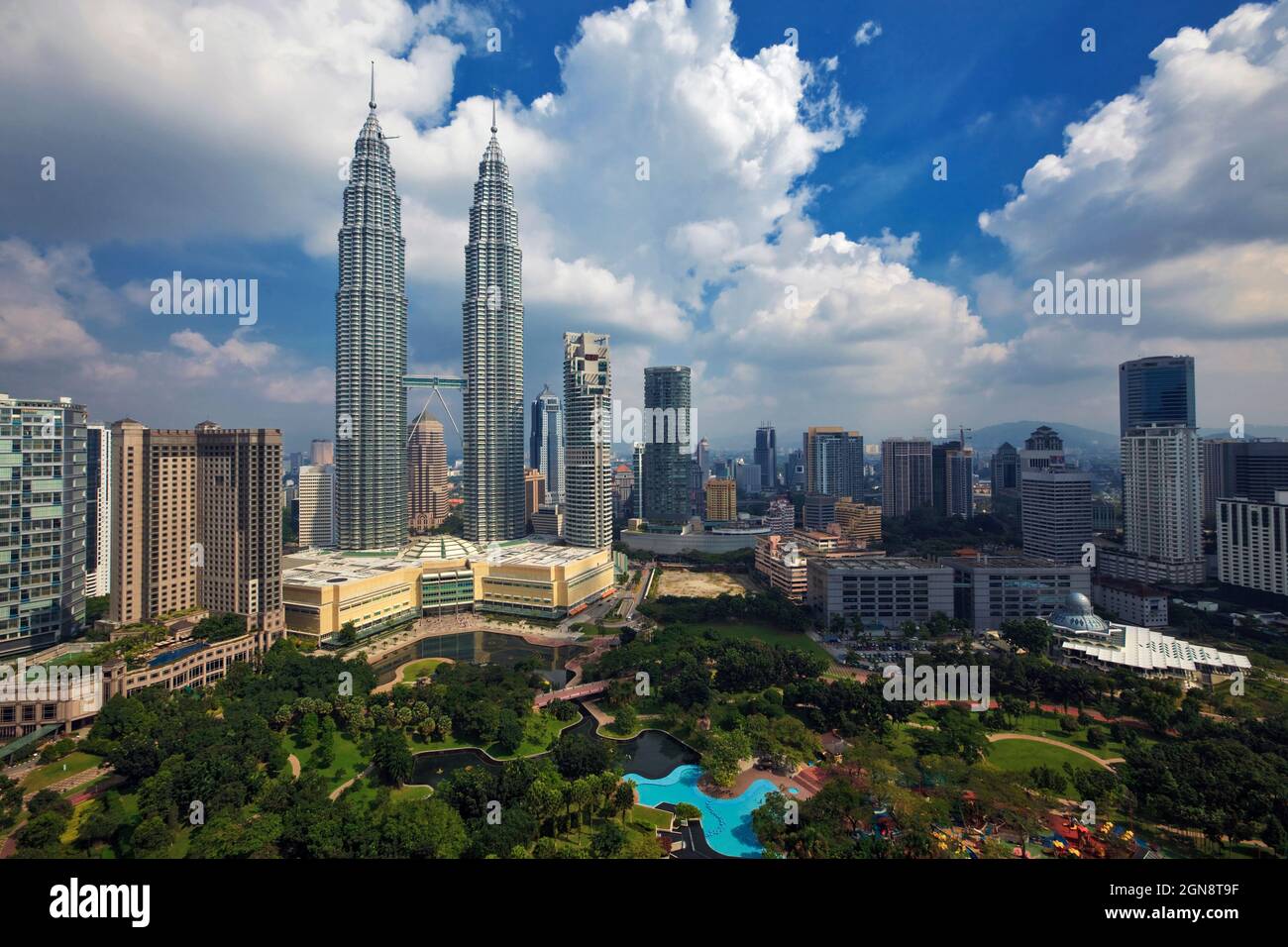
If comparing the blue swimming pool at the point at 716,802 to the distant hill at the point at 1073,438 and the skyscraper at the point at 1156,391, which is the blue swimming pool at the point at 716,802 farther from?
the distant hill at the point at 1073,438

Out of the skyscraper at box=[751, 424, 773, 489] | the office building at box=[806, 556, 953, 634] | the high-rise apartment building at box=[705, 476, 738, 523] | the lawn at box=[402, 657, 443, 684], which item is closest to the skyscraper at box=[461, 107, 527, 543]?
the lawn at box=[402, 657, 443, 684]

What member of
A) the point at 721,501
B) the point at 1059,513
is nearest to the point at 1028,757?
the point at 1059,513

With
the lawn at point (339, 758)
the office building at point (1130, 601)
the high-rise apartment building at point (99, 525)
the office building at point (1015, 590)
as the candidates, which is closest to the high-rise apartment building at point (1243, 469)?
the office building at point (1130, 601)
